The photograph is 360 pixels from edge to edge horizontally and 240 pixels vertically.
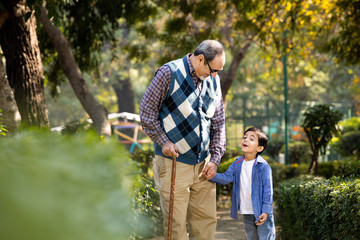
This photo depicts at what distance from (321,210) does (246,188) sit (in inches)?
27.6

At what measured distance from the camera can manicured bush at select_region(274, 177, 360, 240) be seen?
165 inches

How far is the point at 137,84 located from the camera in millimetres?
44062

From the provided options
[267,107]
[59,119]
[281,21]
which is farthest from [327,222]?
[59,119]

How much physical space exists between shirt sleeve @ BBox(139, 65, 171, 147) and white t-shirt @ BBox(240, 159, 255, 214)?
3.74 feet

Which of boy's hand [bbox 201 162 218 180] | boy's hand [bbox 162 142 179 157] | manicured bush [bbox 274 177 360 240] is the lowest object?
manicured bush [bbox 274 177 360 240]

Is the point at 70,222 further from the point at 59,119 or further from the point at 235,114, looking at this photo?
the point at 59,119

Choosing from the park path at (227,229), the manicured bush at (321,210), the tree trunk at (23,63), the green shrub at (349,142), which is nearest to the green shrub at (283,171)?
the park path at (227,229)

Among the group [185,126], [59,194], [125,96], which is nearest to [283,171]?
[185,126]

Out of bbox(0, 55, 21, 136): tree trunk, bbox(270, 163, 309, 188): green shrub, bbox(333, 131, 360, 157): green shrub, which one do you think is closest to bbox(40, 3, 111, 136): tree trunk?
bbox(0, 55, 21, 136): tree trunk

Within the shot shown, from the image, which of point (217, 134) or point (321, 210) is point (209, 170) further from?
point (321, 210)

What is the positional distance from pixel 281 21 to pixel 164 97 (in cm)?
683

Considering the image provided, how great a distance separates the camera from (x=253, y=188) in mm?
4680

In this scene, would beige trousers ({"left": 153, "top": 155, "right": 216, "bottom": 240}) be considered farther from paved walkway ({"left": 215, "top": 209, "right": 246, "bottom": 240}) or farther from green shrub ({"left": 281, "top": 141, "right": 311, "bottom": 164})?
green shrub ({"left": 281, "top": 141, "right": 311, "bottom": 164})

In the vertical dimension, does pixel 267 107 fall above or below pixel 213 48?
below
